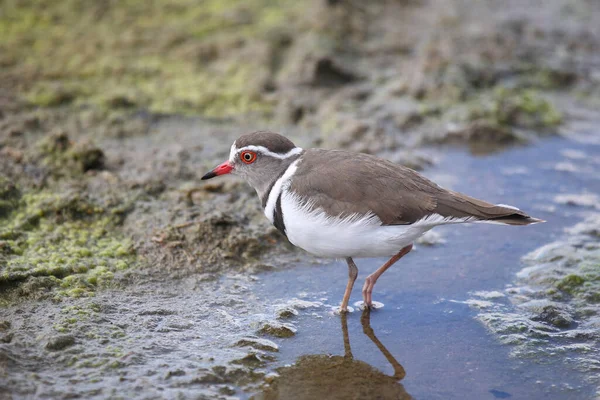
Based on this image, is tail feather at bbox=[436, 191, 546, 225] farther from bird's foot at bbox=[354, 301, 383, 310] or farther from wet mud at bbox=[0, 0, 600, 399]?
bird's foot at bbox=[354, 301, 383, 310]

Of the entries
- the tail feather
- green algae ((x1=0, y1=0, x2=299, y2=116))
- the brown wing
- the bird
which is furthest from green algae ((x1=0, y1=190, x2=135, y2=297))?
the tail feather

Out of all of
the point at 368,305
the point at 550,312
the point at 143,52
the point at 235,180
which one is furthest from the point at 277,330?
the point at 143,52

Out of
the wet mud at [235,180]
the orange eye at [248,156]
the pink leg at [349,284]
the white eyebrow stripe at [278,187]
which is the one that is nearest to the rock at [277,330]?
the wet mud at [235,180]

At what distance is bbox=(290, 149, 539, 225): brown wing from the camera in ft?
17.8

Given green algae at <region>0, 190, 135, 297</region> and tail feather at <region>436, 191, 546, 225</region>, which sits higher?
tail feather at <region>436, 191, 546, 225</region>

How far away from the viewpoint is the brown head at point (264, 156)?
612cm

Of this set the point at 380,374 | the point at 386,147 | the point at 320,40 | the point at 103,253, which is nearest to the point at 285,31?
the point at 320,40

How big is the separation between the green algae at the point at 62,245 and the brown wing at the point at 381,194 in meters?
1.77

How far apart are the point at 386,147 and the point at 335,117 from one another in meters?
0.79

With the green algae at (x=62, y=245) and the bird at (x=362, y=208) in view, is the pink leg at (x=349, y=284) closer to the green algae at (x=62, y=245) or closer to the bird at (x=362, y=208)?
the bird at (x=362, y=208)

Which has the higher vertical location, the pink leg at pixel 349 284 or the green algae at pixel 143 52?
the green algae at pixel 143 52

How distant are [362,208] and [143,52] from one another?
5.58m

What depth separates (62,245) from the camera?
629cm

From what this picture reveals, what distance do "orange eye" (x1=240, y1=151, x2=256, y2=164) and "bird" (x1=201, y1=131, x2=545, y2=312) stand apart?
1.46ft
